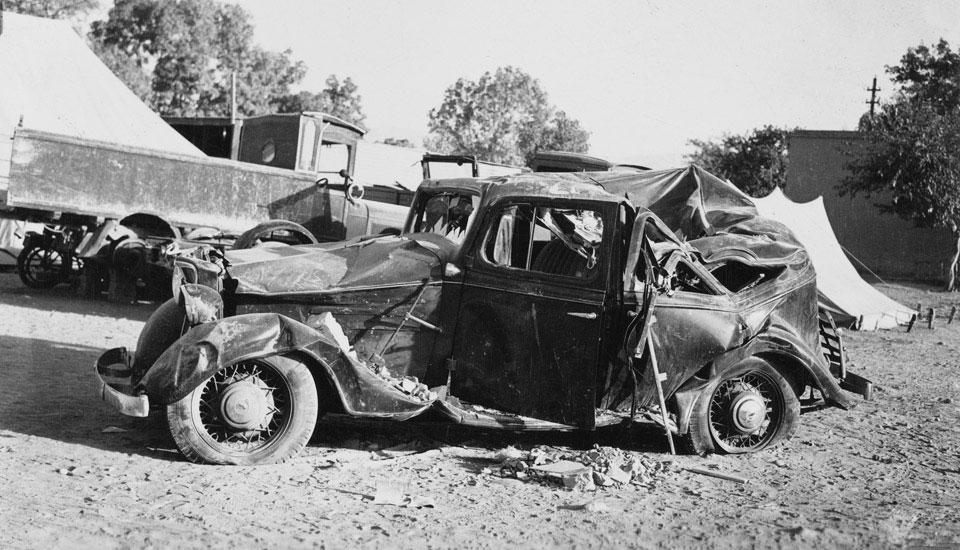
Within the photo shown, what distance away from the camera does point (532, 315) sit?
17.1 feet

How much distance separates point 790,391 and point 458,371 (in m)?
2.32

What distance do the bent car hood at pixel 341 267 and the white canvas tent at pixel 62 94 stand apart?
12176 millimetres

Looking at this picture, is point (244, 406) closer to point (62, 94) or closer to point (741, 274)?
point (741, 274)

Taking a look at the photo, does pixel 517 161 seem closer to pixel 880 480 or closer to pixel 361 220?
pixel 361 220

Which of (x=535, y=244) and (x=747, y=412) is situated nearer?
(x=535, y=244)

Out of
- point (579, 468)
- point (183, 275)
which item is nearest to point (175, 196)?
point (183, 275)

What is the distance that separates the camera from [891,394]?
827 cm

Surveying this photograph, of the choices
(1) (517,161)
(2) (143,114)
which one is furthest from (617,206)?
(1) (517,161)

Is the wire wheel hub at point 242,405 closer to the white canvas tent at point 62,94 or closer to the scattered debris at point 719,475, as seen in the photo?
the scattered debris at point 719,475

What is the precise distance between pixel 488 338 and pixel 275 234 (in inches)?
230

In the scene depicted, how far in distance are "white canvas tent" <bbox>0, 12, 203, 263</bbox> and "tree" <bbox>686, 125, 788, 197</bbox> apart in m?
26.5

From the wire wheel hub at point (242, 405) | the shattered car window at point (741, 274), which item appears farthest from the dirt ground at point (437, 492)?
the shattered car window at point (741, 274)

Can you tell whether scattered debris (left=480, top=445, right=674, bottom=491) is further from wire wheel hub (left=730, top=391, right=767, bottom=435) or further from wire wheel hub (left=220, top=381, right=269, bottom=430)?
wire wheel hub (left=220, top=381, right=269, bottom=430)

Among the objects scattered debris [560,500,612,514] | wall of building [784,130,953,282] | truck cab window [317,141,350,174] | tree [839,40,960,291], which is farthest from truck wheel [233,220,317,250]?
wall of building [784,130,953,282]
